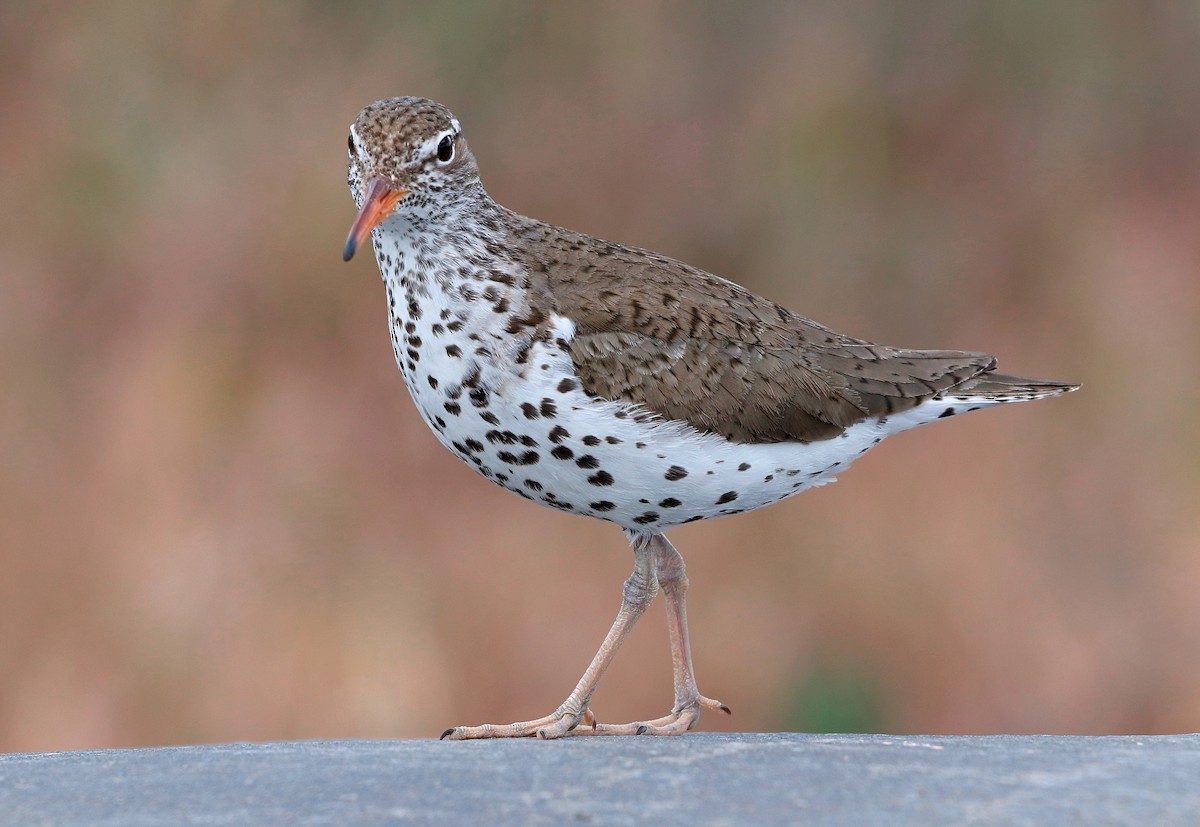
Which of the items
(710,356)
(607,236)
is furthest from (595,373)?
(607,236)

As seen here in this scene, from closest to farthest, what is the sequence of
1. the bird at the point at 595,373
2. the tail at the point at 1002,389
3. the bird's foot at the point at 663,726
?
the bird at the point at 595,373, the bird's foot at the point at 663,726, the tail at the point at 1002,389

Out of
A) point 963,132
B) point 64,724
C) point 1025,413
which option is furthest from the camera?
point 963,132

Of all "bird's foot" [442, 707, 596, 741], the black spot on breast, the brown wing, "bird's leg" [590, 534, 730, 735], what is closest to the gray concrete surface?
"bird's foot" [442, 707, 596, 741]

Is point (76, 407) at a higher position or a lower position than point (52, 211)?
lower

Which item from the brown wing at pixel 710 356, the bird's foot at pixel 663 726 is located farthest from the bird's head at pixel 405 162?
the bird's foot at pixel 663 726

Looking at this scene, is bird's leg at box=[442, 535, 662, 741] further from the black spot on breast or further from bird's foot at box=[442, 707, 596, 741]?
the black spot on breast

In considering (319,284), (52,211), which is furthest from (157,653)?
(52,211)

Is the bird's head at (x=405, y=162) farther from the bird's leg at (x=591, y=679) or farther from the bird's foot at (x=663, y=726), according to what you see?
the bird's foot at (x=663, y=726)

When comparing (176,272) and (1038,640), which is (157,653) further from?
(1038,640)
